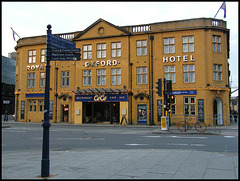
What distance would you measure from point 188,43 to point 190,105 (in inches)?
293

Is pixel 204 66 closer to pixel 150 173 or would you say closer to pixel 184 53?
pixel 184 53

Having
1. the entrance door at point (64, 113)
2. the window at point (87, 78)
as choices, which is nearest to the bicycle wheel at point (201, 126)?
the window at point (87, 78)

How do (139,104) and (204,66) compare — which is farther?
(139,104)

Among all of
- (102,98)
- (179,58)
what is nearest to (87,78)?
(102,98)

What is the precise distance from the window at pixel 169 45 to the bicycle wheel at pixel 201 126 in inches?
511

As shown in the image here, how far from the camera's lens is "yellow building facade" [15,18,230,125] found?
93.5ft

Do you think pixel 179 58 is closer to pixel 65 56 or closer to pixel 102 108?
pixel 102 108

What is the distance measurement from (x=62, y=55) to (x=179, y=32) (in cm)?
2509

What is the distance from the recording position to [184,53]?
96.3 ft

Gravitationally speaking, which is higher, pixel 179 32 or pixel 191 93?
pixel 179 32

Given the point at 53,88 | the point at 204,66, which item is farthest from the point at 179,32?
the point at 53,88

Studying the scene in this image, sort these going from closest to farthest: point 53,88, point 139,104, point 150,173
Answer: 1. point 150,173
2. point 139,104
3. point 53,88

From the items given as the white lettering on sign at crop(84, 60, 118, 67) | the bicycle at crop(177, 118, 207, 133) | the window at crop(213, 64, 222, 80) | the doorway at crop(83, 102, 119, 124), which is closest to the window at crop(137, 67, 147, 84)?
the white lettering on sign at crop(84, 60, 118, 67)

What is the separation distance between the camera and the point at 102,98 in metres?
31.9
